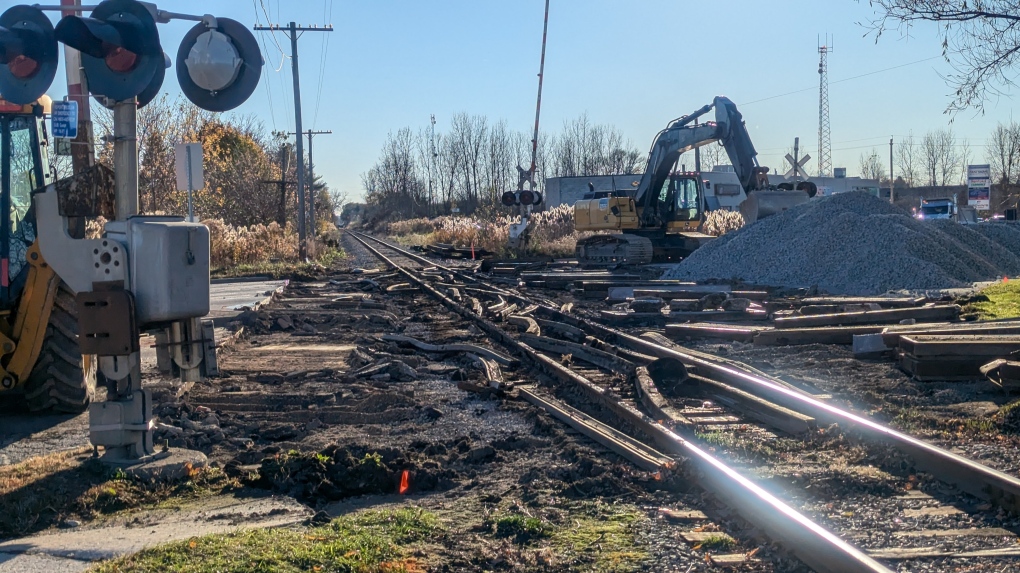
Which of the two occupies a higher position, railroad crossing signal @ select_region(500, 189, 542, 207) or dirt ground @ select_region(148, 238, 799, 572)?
railroad crossing signal @ select_region(500, 189, 542, 207)

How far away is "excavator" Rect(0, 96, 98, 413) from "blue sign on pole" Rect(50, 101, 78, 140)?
167 millimetres

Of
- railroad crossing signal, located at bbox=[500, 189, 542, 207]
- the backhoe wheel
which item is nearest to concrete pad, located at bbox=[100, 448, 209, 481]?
the backhoe wheel

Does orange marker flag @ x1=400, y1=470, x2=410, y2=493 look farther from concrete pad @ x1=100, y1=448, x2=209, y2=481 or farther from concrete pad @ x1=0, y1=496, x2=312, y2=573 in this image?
concrete pad @ x1=100, y1=448, x2=209, y2=481

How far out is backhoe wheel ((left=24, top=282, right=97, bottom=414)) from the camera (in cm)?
873

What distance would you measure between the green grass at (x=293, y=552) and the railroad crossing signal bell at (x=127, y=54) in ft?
10.8

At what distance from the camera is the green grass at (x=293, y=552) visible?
475 cm

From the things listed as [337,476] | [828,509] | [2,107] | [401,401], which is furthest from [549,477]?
[2,107]

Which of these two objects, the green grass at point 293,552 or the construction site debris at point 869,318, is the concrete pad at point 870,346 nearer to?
the construction site debris at point 869,318

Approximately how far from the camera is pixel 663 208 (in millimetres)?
34188

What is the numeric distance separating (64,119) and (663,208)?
27.0m

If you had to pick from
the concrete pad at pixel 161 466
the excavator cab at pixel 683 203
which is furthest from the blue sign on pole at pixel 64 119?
the excavator cab at pixel 683 203

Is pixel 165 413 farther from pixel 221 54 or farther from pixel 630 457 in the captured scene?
pixel 630 457

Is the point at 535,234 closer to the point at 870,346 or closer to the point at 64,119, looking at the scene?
the point at 870,346

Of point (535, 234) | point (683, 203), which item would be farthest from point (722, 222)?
point (683, 203)
